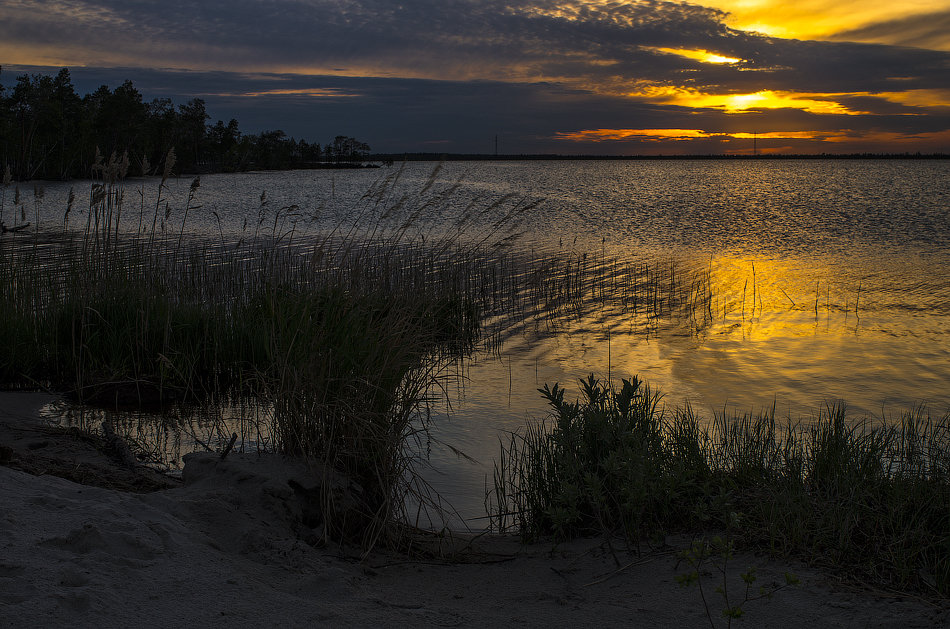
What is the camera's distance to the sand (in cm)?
247

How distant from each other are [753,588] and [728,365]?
5.94 m

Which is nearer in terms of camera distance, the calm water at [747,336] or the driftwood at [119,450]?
the driftwood at [119,450]

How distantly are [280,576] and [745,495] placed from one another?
2.66 meters

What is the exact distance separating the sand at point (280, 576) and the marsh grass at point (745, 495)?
17cm

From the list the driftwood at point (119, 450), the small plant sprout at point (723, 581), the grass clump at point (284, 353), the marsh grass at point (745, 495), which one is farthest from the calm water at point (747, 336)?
the driftwood at point (119, 450)

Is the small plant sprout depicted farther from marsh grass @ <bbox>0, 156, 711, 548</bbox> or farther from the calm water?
the calm water

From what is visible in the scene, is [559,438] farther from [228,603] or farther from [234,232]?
[234,232]

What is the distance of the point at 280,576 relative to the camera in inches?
118

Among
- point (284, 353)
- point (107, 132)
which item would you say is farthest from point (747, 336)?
point (107, 132)

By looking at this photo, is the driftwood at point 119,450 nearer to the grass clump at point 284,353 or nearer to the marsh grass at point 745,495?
the grass clump at point 284,353

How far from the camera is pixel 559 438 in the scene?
391 cm

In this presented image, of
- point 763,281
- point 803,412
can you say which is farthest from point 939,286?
point 803,412

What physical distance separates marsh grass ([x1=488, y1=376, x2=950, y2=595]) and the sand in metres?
0.17

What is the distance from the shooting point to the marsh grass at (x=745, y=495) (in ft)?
10.3
